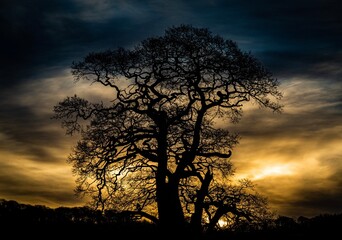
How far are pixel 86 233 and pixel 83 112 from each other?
760 centimetres

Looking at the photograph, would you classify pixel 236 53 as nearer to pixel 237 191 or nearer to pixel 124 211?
pixel 237 191

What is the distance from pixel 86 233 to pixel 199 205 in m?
6.91

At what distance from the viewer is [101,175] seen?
103 ft

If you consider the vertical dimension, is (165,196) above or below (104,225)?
above

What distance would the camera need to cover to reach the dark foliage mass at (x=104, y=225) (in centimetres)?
2895

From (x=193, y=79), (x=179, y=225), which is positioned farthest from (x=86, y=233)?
(x=193, y=79)

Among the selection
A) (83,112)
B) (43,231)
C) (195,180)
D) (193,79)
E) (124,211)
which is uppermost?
(193,79)

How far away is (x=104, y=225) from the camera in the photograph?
3105cm

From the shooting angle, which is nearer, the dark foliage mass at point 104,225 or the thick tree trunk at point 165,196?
the dark foliage mass at point 104,225

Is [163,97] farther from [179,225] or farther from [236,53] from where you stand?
[179,225]

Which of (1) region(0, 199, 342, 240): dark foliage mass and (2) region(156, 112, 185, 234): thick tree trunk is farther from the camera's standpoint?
(2) region(156, 112, 185, 234): thick tree trunk

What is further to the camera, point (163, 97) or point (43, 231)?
point (163, 97)

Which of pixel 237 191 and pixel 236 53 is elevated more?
pixel 236 53

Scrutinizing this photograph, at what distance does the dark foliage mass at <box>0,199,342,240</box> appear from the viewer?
95.0 ft
